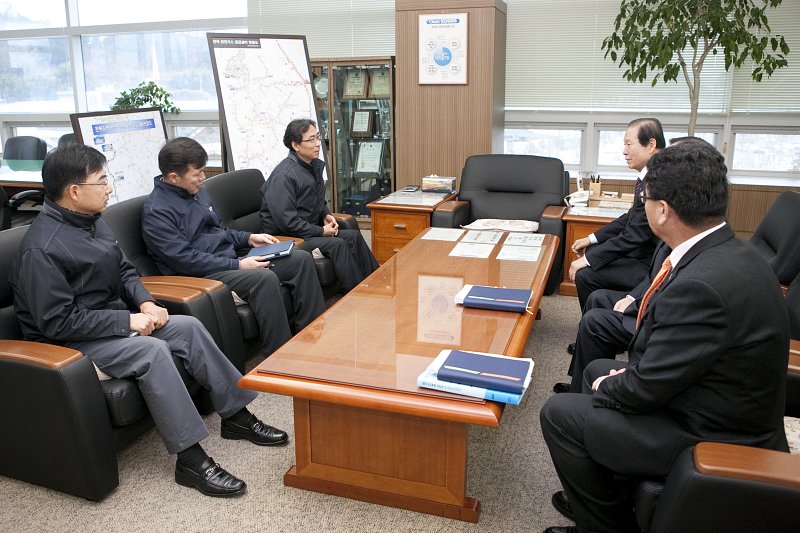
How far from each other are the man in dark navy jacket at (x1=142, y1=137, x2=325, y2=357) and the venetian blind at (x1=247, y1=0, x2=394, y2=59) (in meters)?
3.47

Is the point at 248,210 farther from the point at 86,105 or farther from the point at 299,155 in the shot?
the point at 86,105

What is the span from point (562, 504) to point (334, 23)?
533 centimetres

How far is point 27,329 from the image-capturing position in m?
2.31

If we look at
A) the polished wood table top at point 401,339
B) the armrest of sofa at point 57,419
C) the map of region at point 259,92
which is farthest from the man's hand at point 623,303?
the map of region at point 259,92

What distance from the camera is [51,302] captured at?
7.24 feet

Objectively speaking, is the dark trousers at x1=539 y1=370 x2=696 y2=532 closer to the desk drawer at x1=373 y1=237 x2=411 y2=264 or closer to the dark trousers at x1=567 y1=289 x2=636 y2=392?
the dark trousers at x1=567 y1=289 x2=636 y2=392

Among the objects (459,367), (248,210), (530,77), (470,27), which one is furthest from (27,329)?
(530,77)

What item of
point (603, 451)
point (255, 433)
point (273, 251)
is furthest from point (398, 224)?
point (603, 451)

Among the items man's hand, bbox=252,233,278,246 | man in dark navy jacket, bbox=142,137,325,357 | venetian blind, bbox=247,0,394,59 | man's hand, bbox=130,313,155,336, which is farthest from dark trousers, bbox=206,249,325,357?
venetian blind, bbox=247,0,394,59

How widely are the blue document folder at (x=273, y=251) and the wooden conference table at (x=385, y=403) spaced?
36.2 inches

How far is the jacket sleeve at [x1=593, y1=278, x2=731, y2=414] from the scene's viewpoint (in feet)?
5.00

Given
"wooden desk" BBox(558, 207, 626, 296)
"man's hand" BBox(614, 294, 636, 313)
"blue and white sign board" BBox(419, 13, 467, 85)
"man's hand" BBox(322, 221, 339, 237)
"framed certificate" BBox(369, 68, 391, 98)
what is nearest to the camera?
"man's hand" BBox(614, 294, 636, 313)

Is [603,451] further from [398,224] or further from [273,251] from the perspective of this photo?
[398,224]

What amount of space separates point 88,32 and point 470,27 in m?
4.50
